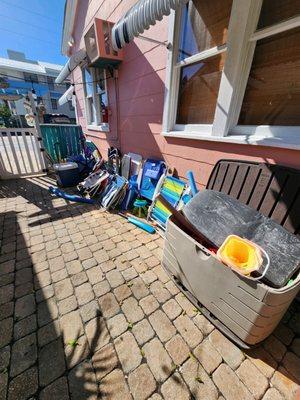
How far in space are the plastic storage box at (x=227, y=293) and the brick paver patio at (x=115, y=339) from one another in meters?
0.18

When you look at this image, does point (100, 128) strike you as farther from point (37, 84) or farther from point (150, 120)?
point (37, 84)

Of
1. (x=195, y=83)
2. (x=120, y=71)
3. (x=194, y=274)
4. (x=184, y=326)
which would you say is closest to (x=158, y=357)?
(x=184, y=326)

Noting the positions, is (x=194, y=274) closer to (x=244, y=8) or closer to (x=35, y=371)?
(x=35, y=371)

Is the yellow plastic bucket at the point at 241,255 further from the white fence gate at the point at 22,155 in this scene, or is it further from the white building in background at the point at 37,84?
the white building in background at the point at 37,84

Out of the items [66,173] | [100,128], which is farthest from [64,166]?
[100,128]

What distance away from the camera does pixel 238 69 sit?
6.26ft

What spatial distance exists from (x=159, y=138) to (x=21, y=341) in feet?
9.94

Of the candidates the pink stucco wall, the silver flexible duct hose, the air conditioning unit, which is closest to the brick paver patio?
the pink stucco wall

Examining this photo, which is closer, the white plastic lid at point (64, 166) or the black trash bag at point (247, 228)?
the black trash bag at point (247, 228)

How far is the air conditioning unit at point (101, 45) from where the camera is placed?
335cm

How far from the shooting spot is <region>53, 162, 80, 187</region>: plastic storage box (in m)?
4.40

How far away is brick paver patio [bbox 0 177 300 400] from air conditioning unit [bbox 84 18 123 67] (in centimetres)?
362

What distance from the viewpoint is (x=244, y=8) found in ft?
5.72

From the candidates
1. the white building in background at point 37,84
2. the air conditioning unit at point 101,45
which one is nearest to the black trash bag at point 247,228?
the air conditioning unit at point 101,45
